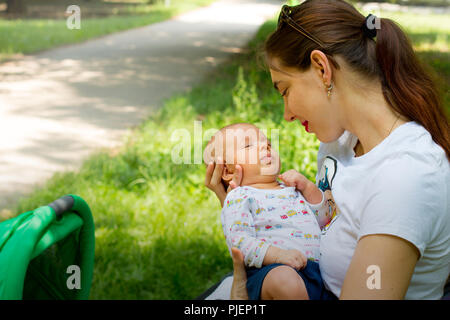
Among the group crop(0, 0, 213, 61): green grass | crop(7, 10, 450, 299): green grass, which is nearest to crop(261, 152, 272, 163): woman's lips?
crop(7, 10, 450, 299): green grass

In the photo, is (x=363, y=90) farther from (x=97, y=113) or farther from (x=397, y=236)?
(x=97, y=113)

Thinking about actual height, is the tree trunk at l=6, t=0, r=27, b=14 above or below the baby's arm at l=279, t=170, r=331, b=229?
below

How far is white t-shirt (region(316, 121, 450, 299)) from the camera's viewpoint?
1.35 meters

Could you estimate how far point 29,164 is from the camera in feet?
16.7

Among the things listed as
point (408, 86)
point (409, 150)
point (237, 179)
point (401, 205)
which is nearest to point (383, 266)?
point (401, 205)

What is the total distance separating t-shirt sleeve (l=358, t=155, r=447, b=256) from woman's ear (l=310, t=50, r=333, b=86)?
376mm

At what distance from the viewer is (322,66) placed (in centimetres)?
165

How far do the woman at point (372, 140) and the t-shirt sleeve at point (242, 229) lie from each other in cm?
6

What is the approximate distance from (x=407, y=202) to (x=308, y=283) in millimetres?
503

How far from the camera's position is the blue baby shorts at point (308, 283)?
1.69 m

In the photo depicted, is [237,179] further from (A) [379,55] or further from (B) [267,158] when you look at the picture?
(A) [379,55]

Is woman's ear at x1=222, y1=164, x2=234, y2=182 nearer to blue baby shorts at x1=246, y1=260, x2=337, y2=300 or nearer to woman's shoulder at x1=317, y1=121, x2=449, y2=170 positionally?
blue baby shorts at x1=246, y1=260, x2=337, y2=300

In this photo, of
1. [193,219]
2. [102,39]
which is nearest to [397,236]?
[193,219]
